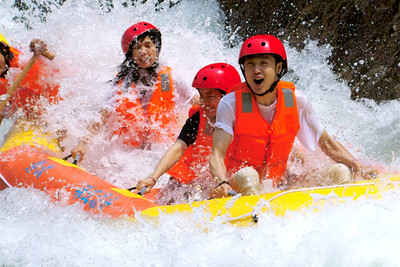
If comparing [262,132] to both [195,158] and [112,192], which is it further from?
[112,192]

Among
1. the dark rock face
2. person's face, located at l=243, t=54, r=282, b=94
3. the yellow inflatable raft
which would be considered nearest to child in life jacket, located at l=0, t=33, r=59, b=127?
the yellow inflatable raft

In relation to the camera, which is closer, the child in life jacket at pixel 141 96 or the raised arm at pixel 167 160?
the raised arm at pixel 167 160

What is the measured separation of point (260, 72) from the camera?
2.89m

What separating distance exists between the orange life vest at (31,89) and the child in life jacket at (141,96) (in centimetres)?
55

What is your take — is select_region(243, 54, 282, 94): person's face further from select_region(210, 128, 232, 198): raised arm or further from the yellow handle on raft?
the yellow handle on raft

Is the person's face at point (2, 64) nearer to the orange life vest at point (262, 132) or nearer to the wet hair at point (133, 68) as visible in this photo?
the wet hair at point (133, 68)

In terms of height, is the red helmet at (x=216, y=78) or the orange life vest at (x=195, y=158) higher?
the red helmet at (x=216, y=78)

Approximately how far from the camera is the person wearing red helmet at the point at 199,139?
11.0 feet

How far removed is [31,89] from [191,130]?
66.6 inches

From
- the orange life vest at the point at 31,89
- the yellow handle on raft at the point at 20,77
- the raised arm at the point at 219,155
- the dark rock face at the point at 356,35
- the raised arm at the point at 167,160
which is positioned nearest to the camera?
the raised arm at the point at 219,155

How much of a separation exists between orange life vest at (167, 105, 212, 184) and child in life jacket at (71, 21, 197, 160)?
770 mm

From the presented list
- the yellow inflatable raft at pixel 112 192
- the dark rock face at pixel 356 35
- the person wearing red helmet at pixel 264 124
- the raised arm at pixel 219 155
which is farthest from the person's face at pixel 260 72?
the dark rock face at pixel 356 35

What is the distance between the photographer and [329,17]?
5.54m

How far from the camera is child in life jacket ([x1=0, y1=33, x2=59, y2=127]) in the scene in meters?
4.16
